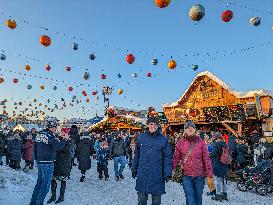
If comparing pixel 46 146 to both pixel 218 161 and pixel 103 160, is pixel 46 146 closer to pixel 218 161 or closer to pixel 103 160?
pixel 218 161

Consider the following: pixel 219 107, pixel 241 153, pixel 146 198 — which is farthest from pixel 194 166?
pixel 219 107

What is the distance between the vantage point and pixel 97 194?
908 centimetres

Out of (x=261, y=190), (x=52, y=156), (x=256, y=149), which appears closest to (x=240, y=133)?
(x=256, y=149)

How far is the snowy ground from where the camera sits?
7730mm

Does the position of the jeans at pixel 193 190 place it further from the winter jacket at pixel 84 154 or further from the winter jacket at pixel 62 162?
the winter jacket at pixel 84 154

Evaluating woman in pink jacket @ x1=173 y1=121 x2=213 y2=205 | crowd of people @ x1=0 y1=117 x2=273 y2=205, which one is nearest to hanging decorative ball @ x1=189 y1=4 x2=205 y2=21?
crowd of people @ x1=0 y1=117 x2=273 y2=205

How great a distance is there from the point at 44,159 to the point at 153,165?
95.7 inches

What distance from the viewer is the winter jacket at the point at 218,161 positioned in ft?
27.9

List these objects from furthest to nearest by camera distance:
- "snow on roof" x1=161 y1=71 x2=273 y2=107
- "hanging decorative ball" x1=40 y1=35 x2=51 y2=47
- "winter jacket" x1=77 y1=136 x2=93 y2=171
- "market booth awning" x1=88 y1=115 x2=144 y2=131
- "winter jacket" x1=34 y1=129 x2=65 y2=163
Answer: "market booth awning" x1=88 y1=115 x2=144 y2=131, "snow on roof" x1=161 y1=71 x2=273 y2=107, "winter jacket" x1=77 y1=136 x2=93 y2=171, "hanging decorative ball" x1=40 y1=35 x2=51 y2=47, "winter jacket" x1=34 y1=129 x2=65 y2=163

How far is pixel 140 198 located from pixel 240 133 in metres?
16.6

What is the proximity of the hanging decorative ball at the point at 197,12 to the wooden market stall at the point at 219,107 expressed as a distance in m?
11.6

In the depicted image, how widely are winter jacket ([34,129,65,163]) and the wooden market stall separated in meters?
15.8

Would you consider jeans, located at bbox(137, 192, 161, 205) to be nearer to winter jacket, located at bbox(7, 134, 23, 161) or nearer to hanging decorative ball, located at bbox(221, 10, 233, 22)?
hanging decorative ball, located at bbox(221, 10, 233, 22)

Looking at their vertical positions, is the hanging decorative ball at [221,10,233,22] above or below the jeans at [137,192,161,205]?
above
